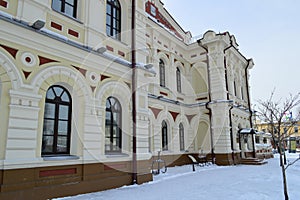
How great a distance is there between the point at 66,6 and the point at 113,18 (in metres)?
1.94

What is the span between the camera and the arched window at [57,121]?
597 cm

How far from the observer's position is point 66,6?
274 inches

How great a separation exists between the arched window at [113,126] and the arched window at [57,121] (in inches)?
55.0

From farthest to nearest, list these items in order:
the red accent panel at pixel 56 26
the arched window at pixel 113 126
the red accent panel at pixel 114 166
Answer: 1. the arched window at pixel 113 126
2. the red accent panel at pixel 114 166
3. the red accent panel at pixel 56 26

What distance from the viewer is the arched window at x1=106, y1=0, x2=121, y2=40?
8258 millimetres

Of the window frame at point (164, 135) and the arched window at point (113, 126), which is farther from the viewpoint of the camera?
the window frame at point (164, 135)

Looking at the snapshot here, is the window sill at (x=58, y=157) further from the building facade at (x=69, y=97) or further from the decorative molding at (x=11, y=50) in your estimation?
the decorative molding at (x=11, y=50)

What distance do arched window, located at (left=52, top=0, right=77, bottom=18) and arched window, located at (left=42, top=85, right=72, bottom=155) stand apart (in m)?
2.28

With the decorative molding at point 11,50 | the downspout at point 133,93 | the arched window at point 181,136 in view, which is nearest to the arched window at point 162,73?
the arched window at point 181,136

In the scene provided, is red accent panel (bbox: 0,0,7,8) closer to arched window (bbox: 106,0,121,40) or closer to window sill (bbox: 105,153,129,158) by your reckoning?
arched window (bbox: 106,0,121,40)

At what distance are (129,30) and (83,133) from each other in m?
4.31

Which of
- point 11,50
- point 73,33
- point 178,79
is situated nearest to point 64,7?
point 73,33

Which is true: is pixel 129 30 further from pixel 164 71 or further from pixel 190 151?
pixel 190 151

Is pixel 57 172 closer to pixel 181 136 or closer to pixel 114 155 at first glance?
pixel 114 155
